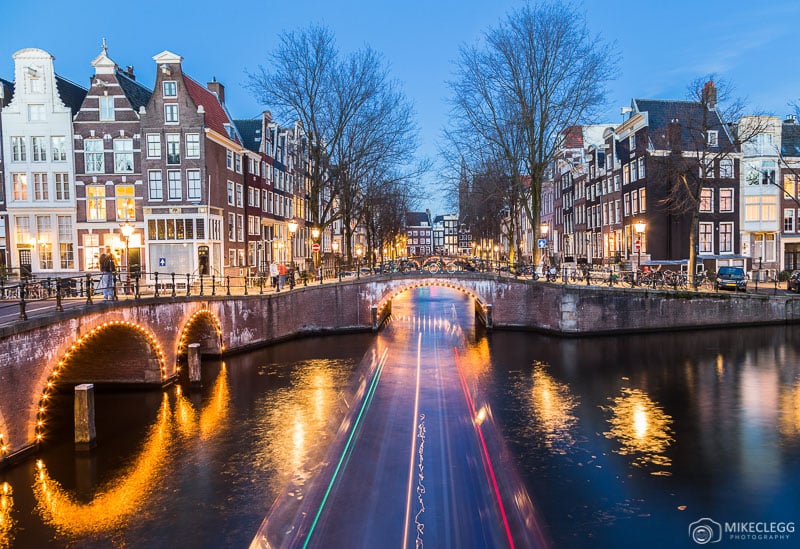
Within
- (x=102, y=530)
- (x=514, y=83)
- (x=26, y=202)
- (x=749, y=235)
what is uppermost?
(x=514, y=83)

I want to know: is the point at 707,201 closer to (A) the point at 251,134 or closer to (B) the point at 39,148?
(A) the point at 251,134

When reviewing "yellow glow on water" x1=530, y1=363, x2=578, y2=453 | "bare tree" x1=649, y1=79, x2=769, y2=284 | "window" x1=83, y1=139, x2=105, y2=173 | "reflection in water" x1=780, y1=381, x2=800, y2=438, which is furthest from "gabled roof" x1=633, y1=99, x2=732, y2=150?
"window" x1=83, y1=139, x2=105, y2=173

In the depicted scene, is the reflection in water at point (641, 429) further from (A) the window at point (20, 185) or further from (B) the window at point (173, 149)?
(A) the window at point (20, 185)

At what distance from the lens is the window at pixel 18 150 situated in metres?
41.8

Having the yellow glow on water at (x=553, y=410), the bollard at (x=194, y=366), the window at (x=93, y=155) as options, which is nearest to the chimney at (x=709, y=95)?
the yellow glow on water at (x=553, y=410)

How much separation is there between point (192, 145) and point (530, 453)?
1308 inches

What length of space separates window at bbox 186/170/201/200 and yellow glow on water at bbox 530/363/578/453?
2665cm

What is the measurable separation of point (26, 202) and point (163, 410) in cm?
2956

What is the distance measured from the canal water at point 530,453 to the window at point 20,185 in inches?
984

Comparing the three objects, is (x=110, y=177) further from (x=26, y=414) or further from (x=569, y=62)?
(x=569, y=62)

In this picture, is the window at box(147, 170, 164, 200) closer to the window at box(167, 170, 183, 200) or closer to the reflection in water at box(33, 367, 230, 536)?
the window at box(167, 170, 183, 200)

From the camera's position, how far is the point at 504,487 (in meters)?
14.0

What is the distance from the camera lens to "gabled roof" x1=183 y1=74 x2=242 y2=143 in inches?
1634

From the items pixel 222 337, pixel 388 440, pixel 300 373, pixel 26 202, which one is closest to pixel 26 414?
pixel 388 440
